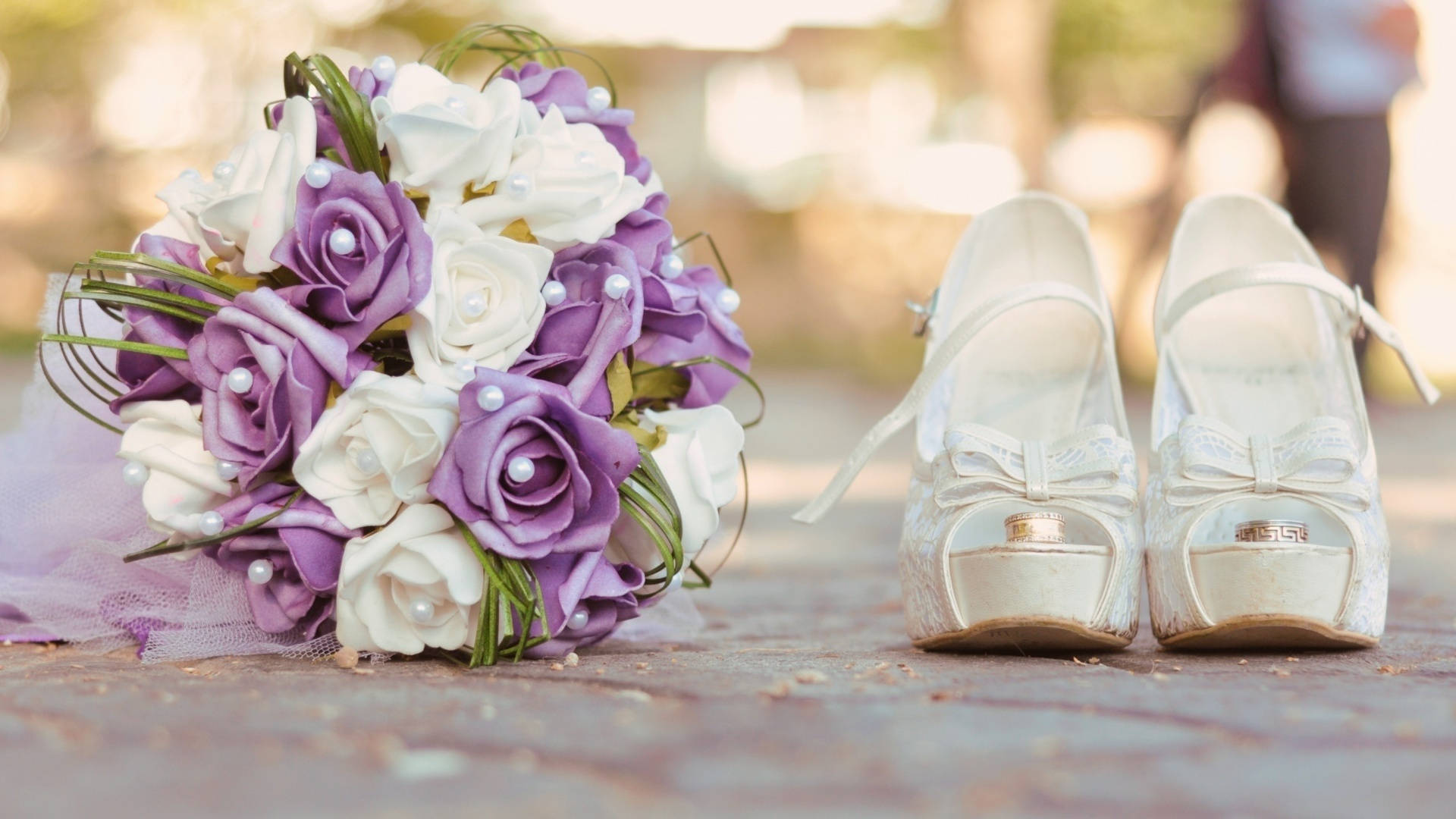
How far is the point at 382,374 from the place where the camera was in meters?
1.51

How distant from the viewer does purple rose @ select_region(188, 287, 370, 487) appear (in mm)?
1495

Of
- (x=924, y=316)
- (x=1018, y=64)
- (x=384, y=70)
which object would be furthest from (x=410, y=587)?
(x=1018, y=64)

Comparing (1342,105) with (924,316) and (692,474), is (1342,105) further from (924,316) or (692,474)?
(692,474)

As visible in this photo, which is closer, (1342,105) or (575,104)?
(575,104)

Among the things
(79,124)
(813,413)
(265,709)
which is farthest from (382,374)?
(79,124)

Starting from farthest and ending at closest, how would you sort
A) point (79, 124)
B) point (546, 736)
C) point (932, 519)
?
point (79, 124) < point (932, 519) < point (546, 736)

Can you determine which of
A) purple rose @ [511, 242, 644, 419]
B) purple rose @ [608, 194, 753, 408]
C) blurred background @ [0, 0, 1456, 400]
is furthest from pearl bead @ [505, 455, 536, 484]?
blurred background @ [0, 0, 1456, 400]

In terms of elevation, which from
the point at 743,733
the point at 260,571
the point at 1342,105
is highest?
the point at 1342,105

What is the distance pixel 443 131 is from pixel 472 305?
205 millimetres

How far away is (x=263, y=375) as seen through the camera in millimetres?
1535

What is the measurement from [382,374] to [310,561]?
232mm

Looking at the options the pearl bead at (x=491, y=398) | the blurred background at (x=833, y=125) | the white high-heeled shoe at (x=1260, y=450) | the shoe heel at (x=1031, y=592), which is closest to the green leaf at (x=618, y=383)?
the pearl bead at (x=491, y=398)

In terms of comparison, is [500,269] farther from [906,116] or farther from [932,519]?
[906,116]

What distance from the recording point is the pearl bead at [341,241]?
1493 millimetres
